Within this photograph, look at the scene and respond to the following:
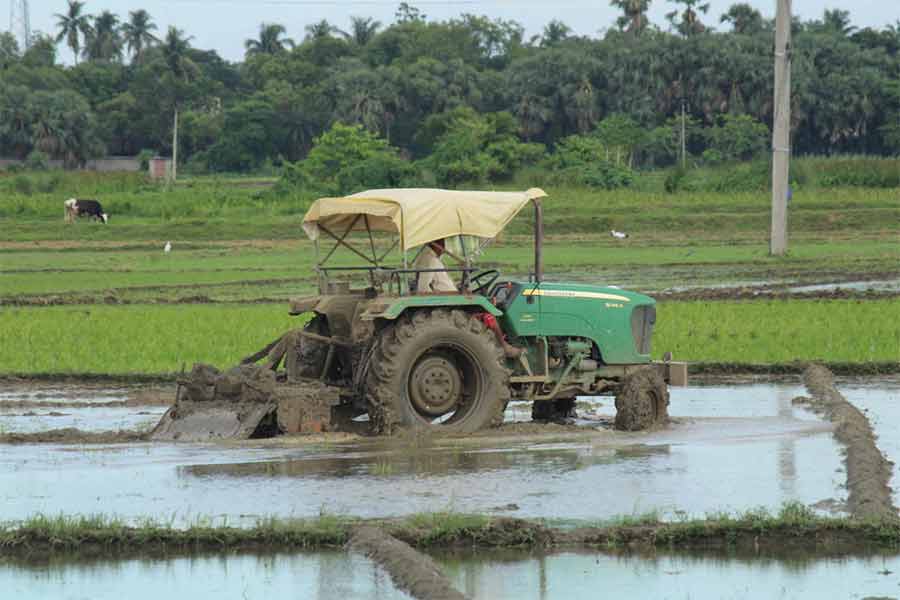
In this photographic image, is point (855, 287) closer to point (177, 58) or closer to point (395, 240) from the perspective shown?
point (395, 240)

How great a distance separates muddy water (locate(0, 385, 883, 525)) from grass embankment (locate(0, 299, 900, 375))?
15.4 ft

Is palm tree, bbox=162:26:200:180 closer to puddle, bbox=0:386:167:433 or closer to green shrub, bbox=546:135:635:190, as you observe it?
green shrub, bbox=546:135:635:190

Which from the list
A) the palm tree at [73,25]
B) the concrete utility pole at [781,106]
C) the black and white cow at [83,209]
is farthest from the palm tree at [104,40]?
the concrete utility pole at [781,106]

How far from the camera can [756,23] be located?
81.4 metres

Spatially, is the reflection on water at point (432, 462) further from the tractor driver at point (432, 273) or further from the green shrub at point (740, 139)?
the green shrub at point (740, 139)

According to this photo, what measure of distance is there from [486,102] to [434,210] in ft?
205

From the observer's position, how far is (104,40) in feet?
369

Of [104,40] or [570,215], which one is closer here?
[570,215]

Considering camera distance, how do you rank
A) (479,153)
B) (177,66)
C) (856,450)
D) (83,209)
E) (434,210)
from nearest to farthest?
(856,450) → (434,210) → (83,209) → (479,153) → (177,66)

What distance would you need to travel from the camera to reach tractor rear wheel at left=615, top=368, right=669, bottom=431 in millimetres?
12961

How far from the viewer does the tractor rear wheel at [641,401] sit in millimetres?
12961

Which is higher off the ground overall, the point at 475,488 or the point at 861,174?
the point at 861,174

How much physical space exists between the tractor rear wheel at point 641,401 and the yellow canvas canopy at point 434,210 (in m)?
1.84

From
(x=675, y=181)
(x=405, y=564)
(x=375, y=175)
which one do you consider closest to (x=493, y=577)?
(x=405, y=564)
